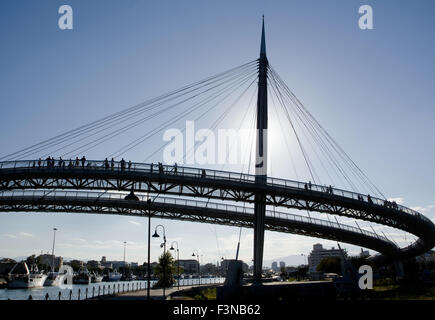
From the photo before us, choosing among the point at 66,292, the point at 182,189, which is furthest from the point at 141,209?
the point at 66,292

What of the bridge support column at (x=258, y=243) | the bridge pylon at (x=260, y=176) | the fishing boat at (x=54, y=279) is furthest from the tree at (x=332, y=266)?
the fishing boat at (x=54, y=279)

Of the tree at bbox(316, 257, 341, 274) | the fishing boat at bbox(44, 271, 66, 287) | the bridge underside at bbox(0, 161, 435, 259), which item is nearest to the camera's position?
the bridge underside at bbox(0, 161, 435, 259)

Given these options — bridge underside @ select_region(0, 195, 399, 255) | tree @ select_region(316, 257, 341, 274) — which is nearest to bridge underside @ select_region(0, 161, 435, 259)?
bridge underside @ select_region(0, 195, 399, 255)

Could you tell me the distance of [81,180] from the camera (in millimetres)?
→ 35156

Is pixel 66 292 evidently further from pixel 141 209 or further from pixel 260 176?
pixel 260 176

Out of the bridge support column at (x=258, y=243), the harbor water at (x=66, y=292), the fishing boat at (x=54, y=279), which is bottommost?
the fishing boat at (x=54, y=279)

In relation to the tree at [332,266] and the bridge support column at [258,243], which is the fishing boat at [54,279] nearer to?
the tree at [332,266]

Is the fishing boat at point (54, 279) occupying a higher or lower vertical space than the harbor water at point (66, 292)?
lower

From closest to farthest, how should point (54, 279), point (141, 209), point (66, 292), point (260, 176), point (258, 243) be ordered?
1. point (258, 243)
2. point (260, 176)
3. point (141, 209)
4. point (66, 292)
5. point (54, 279)

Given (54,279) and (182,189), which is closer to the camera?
(182,189)

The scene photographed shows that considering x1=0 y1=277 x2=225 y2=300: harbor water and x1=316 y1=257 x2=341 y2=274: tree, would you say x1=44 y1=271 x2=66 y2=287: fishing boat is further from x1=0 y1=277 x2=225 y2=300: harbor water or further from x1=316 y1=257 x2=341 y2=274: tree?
x1=316 y1=257 x2=341 y2=274: tree

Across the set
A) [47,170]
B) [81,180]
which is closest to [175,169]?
[81,180]

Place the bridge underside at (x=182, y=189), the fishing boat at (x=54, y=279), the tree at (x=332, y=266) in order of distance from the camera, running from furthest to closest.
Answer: the fishing boat at (x=54, y=279) < the tree at (x=332, y=266) < the bridge underside at (x=182, y=189)
